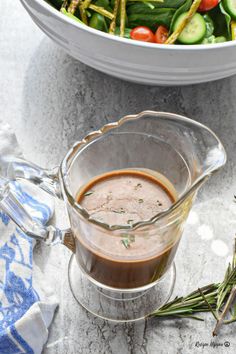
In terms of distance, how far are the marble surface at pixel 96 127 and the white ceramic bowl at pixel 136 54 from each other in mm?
152

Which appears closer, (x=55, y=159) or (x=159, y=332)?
(x=159, y=332)

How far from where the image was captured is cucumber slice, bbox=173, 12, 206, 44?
5.51 ft

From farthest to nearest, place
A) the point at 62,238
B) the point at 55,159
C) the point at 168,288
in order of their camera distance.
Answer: the point at 55,159
the point at 168,288
the point at 62,238

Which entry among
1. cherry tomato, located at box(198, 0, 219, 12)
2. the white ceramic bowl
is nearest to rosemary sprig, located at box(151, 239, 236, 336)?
the white ceramic bowl

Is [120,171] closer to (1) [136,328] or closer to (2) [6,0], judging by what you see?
(1) [136,328]

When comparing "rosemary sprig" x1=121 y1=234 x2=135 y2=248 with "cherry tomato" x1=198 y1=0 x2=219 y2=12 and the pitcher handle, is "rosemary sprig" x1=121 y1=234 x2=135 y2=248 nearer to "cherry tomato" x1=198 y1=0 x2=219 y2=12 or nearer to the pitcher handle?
the pitcher handle

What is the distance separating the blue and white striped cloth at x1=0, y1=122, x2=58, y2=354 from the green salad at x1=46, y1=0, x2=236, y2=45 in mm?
496

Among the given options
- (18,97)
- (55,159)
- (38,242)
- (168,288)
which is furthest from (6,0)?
(168,288)

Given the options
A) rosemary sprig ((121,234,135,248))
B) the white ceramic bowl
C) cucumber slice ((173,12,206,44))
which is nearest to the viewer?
rosemary sprig ((121,234,135,248))

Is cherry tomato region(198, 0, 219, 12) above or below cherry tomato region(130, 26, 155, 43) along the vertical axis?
above

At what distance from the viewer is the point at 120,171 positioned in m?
1.38

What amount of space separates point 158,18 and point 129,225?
744mm

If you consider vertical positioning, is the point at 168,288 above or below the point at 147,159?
below

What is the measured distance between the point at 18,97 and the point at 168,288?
0.67m
